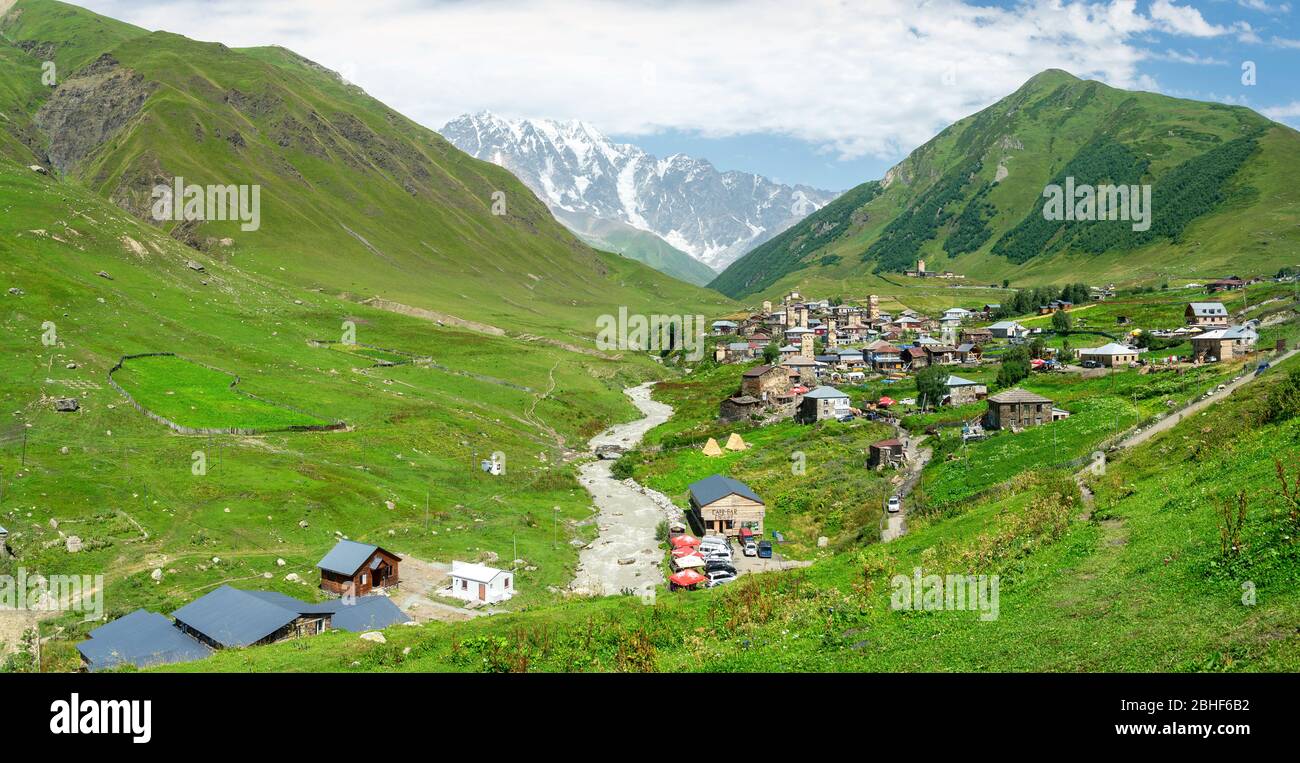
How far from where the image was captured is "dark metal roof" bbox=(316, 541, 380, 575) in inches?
1937

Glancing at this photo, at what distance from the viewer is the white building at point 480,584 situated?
49781mm

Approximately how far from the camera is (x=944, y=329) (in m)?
169

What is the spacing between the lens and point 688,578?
49875 millimetres

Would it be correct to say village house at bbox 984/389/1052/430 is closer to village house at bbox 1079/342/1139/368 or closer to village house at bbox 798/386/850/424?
village house at bbox 798/386/850/424

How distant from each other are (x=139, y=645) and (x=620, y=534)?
38.2 m

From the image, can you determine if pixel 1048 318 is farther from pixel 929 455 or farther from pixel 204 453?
pixel 204 453

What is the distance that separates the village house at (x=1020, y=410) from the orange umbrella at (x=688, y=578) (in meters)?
41.5

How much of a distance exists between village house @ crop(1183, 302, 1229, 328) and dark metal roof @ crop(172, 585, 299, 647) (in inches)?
5110

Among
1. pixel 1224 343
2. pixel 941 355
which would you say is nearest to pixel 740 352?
pixel 941 355

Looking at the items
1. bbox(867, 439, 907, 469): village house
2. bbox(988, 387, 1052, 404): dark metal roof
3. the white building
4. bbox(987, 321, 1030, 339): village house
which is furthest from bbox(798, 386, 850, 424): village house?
the white building

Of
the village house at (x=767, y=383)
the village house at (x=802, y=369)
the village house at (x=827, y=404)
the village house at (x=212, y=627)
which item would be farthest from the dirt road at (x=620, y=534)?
the village house at (x=802, y=369)
